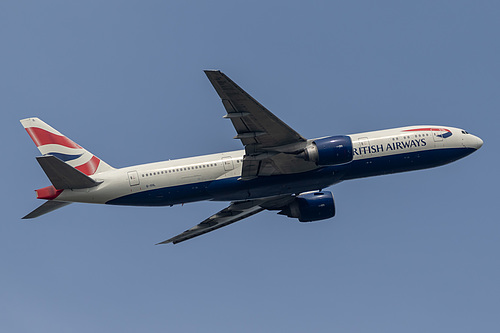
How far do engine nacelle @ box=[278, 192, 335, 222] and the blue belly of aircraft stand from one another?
15.9ft

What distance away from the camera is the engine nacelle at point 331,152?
47.7m

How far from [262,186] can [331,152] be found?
19.4ft

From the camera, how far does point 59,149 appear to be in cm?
5134

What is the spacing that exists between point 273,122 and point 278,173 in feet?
15.5

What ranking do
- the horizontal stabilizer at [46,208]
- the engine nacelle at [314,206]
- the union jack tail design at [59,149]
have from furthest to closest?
the engine nacelle at [314,206], the union jack tail design at [59,149], the horizontal stabilizer at [46,208]

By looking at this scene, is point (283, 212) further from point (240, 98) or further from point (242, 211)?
point (240, 98)

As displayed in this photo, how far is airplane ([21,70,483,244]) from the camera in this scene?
4712 cm

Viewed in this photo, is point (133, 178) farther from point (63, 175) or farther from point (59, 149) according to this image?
point (59, 149)

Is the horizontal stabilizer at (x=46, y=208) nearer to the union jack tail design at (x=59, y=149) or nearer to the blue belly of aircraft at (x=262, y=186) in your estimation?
the union jack tail design at (x=59, y=149)

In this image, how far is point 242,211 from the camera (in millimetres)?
57938

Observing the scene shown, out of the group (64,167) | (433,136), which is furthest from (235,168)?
(433,136)

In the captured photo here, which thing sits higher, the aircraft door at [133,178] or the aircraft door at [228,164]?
the aircraft door at [228,164]

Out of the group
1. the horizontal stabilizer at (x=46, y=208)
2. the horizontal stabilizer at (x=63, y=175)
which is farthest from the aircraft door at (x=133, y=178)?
the horizontal stabilizer at (x=46, y=208)

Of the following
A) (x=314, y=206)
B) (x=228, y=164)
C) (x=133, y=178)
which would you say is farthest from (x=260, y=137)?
(x=314, y=206)
